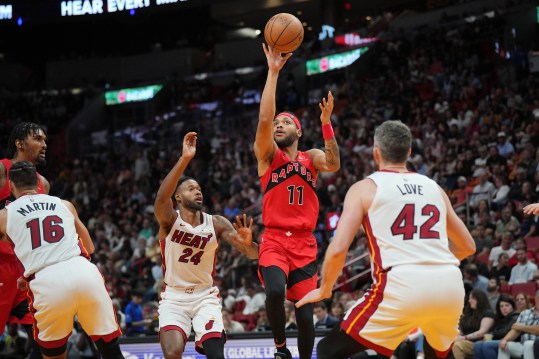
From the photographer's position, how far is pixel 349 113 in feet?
75.1

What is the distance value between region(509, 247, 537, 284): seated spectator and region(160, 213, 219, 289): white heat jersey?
6563 mm

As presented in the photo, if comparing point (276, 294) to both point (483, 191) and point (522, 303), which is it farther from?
point (483, 191)

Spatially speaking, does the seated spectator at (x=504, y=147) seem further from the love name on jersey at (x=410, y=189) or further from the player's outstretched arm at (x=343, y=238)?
the player's outstretched arm at (x=343, y=238)

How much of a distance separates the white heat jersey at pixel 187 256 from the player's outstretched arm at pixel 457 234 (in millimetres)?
3028

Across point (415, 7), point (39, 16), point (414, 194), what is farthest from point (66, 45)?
point (414, 194)

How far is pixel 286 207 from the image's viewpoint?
743 centimetres

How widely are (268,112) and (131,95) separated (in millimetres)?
27404

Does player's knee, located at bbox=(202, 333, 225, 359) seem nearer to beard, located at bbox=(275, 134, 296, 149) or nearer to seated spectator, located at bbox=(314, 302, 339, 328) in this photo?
beard, located at bbox=(275, 134, 296, 149)

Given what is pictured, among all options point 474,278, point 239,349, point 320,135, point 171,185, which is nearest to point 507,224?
point 474,278

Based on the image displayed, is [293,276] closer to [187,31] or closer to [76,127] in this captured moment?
[76,127]

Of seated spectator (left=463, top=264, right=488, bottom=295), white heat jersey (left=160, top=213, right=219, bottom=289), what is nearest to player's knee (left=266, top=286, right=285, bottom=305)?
white heat jersey (left=160, top=213, right=219, bottom=289)

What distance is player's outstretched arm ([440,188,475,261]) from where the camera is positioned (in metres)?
5.27

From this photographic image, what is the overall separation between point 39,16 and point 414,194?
2495 cm

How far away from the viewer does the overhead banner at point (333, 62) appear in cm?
2778
